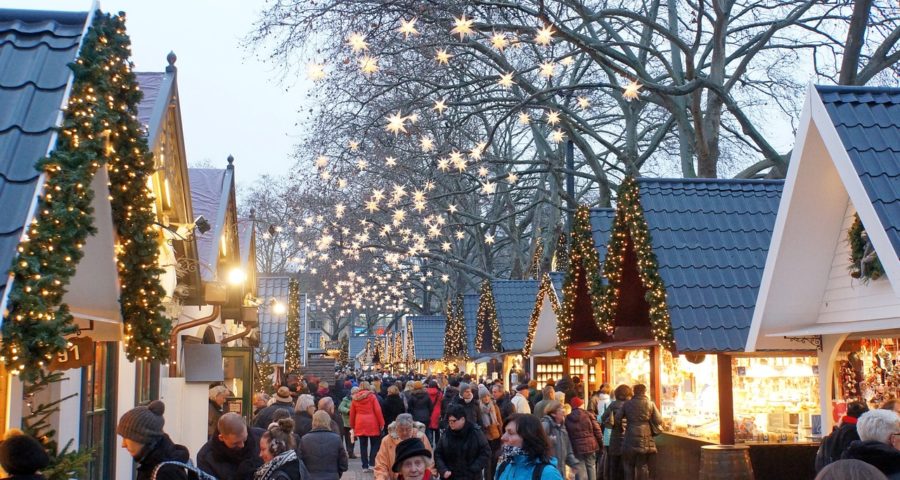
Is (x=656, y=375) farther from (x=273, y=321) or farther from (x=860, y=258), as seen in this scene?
(x=273, y=321)

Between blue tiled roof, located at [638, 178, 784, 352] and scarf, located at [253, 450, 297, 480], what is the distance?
735 cm

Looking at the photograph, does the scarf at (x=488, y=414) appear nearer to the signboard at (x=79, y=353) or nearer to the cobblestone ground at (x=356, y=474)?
the cobblestone ground at (x=356, y=474)

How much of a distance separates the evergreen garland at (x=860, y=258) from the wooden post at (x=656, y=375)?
7318 mm

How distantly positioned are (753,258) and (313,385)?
13576 millimetres

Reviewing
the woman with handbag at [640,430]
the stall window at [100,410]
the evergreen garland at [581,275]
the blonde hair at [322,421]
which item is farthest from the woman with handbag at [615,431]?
the stall window at [100,410]

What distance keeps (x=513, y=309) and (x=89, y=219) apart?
993 inches

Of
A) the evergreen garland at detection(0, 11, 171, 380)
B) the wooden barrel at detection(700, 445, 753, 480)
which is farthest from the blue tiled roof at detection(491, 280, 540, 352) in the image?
the evergreen garland at detection(0, 11, 171, 380)

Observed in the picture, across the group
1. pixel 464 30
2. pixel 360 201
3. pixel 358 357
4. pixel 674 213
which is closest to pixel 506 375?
pixel 360 201

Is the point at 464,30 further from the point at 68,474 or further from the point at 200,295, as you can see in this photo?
the point at 68,474

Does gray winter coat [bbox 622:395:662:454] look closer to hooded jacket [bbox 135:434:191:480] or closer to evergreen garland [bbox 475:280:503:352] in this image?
hooded jacket [bbox 135:434:191:480]

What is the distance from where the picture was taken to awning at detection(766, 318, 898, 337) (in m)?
9.52

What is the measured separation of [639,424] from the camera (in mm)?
15336

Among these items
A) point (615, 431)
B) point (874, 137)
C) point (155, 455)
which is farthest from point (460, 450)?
point (615, 431)

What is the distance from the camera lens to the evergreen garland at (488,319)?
2980cm
